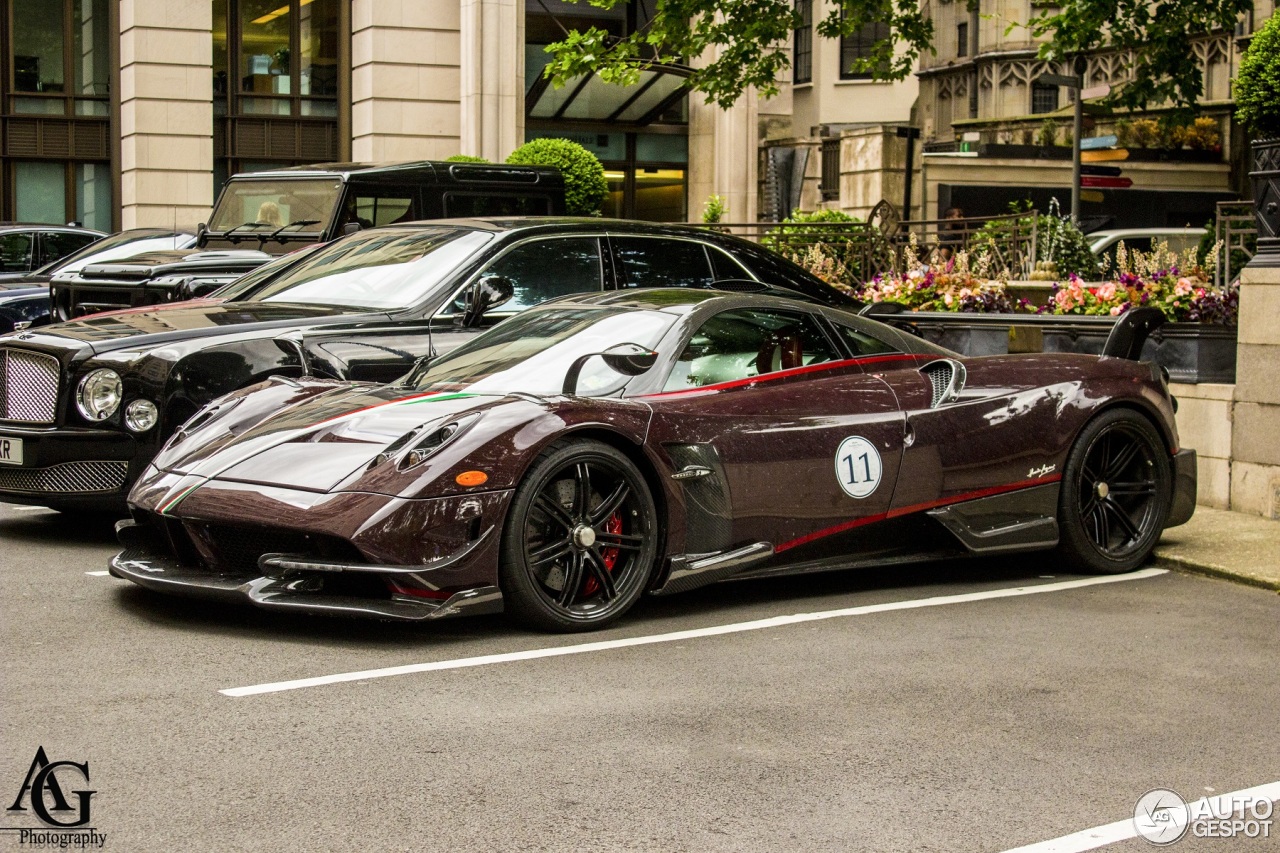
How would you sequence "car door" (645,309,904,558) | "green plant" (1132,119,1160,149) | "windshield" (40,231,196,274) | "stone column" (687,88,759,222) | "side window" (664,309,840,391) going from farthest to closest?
"green plant" (1132,119,1160,149), "stone column" (687,88,759,222), "windshield" (40,231,196,274), "side window" (664,309,840,391), "car door" (645,309,904,558)

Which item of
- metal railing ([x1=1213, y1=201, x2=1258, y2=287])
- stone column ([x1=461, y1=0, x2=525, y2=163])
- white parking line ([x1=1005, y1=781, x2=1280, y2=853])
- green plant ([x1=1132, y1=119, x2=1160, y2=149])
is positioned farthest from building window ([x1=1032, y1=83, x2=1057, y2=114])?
white parking line ([x1=1005, y1=781, x2=1280, y2=853])

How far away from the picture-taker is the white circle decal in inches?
283

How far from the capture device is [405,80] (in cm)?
2909

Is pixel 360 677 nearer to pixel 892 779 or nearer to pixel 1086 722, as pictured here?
pixel 892 779

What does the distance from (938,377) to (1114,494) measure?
121cm

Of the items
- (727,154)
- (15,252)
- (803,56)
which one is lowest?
(15,252)

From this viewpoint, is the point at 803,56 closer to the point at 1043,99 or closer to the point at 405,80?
the point at 1043,99

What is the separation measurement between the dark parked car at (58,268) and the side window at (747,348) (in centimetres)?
952

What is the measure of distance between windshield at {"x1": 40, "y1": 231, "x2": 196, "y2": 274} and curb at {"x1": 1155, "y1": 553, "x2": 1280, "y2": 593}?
11580mm

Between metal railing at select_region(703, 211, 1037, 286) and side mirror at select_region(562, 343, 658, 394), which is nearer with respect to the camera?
side mirror at select_region(562, 343, 658, 394)

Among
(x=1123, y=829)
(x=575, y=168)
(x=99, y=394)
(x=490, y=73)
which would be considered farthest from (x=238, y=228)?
(x=490, y=73)

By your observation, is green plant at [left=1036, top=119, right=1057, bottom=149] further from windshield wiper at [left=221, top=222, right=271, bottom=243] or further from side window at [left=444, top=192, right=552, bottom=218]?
windshield wiper at [left=221, top=222, right=271, bottom=243]

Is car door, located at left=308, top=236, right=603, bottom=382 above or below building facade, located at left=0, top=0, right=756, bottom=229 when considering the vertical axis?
below

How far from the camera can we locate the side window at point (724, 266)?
9.97m
